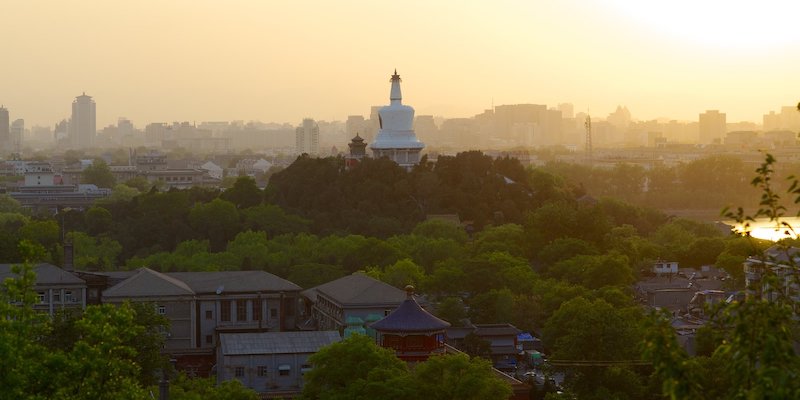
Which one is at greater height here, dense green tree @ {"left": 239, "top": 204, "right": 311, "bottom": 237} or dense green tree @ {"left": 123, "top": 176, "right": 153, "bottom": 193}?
dense green tree @ {"left": 239, "top": 204, "right": 311, "bottom": 237}

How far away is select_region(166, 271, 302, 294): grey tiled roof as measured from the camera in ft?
112

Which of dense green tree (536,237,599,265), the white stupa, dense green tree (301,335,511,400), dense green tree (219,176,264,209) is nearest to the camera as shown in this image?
dense green tree (301,335,511,400)

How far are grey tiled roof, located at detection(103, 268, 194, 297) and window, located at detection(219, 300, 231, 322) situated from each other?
80 cm

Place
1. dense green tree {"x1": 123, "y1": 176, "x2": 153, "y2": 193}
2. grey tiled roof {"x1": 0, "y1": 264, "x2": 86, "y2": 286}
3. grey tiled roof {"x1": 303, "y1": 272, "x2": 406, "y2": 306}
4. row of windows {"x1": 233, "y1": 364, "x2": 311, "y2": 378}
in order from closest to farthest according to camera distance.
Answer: row of windows {"x1": 233, "y1": 364, "x2": 311, "y2": 378} → grey tiled roof {"x1": 303, "y1": 272, "x2": 406, "y2": 306} → grey tiled roof {"x1": 0, "y1": 264, "x2": 86, "y2": 286} → dense green tree {"x1": 123, "y1": 176, "x2": 153, "y2": 193}

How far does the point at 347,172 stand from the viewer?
55.2m

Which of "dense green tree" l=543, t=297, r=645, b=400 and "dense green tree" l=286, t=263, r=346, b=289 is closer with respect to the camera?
"dense green tree" l=543, t=297, r=645, b=400

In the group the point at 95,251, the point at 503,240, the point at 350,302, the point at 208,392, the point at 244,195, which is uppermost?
the point at 244,195

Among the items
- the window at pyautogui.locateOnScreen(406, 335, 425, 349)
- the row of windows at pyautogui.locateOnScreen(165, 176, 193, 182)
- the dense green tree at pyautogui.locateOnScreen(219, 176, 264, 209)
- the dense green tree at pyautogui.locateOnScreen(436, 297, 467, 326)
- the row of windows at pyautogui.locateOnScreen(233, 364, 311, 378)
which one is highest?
the dense green tree at pyautogui.locateOnScreen(219, 176, 264, 209)

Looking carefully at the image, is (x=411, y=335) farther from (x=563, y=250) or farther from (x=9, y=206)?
(x=9, y=206)

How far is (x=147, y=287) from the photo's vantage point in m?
33.2

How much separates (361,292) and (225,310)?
10.3 ft

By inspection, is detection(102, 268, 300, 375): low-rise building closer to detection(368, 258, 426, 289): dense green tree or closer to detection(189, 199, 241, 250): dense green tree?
detection(368, 258, 426, 289): dense green tree

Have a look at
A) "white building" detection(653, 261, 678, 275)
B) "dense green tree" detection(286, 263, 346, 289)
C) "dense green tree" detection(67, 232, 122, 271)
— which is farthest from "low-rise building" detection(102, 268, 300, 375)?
"white building" detection(653, 261, 678, 275)

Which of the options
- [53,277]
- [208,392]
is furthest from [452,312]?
[208,392]
